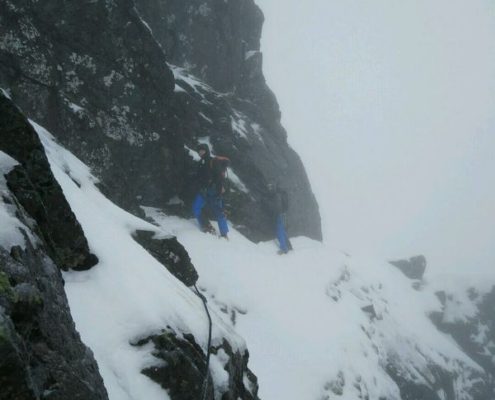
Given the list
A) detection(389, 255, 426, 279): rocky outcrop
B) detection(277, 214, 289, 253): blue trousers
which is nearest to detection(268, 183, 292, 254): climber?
detection(277, 214, 289, 253): blue trousers

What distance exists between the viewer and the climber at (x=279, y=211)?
21.6 meters

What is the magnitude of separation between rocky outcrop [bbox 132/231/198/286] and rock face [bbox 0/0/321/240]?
3.83 metres

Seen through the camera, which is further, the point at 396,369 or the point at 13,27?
the point at 396,369

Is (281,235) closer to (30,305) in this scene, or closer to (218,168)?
(218,168)

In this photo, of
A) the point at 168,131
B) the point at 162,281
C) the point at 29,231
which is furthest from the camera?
the point at 168,131

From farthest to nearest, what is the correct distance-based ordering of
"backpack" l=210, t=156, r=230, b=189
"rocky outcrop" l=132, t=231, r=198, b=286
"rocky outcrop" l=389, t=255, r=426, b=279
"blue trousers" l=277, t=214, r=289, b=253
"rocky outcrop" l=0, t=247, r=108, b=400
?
"rocky outcrop" l=389, t=255, r=426, b=279 < "blue trousers" l=277, t=214, r=289, b=253 < "backpack" l=210, t=156, r=230, b=189 < "rocky outcrop" l=132, t=231, r=198, b=286 < "rocky outcrop" l=0, t=247, r=108, b=400

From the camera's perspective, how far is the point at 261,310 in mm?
15602

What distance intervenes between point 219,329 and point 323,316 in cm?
1280

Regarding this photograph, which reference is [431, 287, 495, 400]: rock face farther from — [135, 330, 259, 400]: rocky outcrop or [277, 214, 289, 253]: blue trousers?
[135, 330, 259, 400]: rocky outcrop

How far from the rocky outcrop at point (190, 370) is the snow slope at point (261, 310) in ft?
0.43

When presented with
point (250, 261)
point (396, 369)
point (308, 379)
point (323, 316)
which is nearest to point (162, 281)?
point (308, 379)

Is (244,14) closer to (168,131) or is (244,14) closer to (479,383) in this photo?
(168,131)

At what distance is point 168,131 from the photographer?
1791 centimetres

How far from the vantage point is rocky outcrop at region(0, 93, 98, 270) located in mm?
4529
